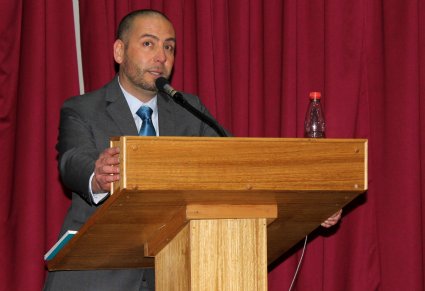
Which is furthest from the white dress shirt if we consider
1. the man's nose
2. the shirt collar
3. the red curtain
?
the red curtain

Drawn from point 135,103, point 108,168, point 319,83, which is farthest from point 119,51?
point 108,168

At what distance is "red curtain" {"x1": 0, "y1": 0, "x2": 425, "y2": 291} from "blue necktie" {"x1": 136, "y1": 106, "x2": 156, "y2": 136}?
3.08ft

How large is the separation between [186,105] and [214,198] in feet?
1.57

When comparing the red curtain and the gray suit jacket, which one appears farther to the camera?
the red curtain

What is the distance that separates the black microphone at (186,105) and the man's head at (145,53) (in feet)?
1.93

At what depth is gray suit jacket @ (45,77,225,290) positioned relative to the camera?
8.50 feet

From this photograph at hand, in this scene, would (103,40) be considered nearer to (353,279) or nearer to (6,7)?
(6,7)

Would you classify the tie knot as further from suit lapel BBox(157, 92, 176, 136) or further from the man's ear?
the man's ear

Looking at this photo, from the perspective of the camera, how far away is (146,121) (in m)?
2.97

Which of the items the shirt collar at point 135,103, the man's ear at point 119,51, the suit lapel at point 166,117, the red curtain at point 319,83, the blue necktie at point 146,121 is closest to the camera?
the blue necktie at point 146,121

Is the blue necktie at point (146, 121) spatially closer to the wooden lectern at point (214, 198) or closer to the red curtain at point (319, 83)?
the wooden lectern at point (214, 198)

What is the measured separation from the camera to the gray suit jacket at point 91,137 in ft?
8.50

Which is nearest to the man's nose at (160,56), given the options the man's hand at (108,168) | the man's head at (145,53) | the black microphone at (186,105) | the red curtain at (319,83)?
the man's head at (145,53)

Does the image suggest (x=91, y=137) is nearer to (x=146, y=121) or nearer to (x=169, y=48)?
(x=146, y=121)
